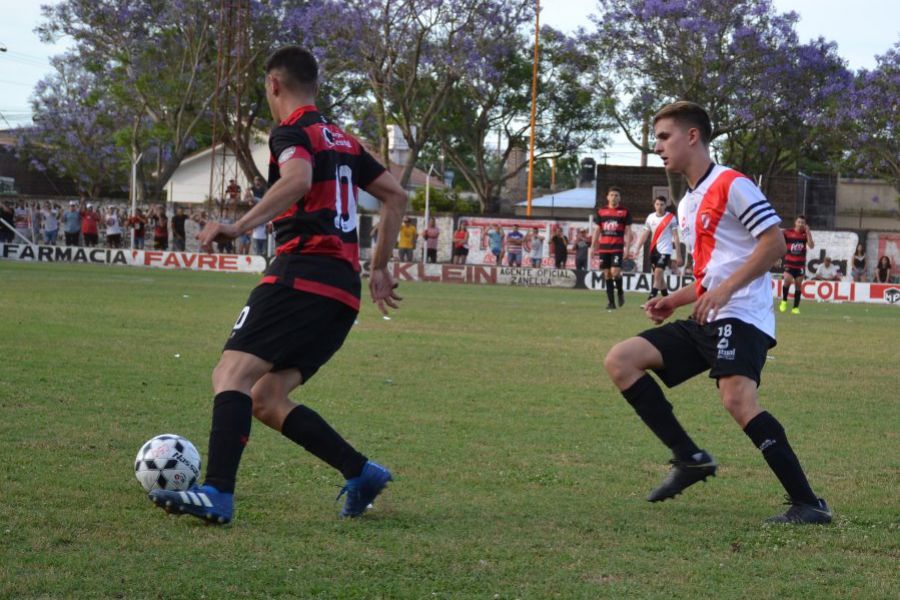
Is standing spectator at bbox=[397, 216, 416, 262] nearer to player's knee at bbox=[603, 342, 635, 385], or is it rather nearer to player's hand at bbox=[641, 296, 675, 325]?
player's hand at bbox=[641, 296, 675, 325]

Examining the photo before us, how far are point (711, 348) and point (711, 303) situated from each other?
33 centimetres

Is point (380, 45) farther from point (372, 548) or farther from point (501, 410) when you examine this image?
point (372, 548)

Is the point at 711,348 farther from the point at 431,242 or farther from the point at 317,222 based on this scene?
the point at 431,242

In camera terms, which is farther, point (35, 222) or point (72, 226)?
point (35, 222)

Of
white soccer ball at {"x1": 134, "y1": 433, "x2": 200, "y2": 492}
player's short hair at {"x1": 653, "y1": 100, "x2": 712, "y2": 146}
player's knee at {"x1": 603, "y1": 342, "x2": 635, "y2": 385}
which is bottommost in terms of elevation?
white soccer ball at {"x1": 134, "y1": 433, "x2": 200, "y2": 492}

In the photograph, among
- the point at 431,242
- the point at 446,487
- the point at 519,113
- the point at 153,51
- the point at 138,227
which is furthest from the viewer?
the point at 519,113

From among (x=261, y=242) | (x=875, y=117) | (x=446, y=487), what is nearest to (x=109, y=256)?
(x=261, y=242)

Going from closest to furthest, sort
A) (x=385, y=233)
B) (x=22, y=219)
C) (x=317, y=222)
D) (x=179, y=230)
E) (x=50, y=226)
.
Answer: (x=317, y=222), (x=385, y=233), (x=179, y=230), (x=50, y=226), (x=22, y=219)

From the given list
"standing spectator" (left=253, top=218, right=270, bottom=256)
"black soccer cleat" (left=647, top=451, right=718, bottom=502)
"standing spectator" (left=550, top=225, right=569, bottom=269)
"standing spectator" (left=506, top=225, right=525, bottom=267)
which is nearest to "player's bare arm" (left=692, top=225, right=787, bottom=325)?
"black soccer cleat" (left=647, top=451, right=718, bottom=502)

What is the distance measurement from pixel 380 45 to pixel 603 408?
34174 mm

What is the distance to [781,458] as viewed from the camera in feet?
17.9

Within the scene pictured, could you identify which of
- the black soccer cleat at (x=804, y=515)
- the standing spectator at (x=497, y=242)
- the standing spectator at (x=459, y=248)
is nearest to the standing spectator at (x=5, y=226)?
the standing spectator at (x=459, y=248)

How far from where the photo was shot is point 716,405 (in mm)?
9711

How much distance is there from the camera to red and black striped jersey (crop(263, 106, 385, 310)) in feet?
16.7
